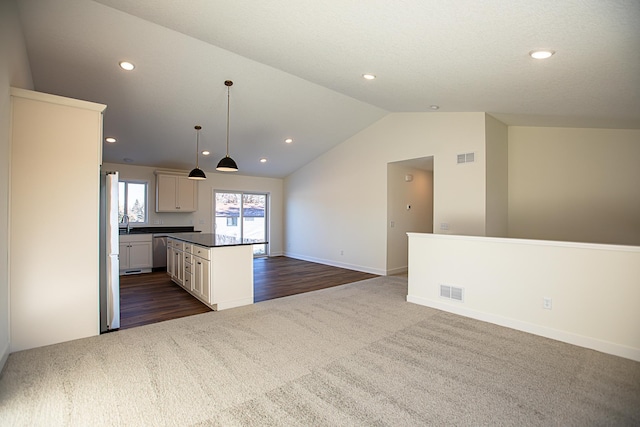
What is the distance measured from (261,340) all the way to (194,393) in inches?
38.9

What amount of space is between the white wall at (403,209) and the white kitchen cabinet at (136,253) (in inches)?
208

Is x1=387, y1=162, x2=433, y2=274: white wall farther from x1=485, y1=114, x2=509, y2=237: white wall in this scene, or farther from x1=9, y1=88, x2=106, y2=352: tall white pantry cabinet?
x1=9, y1=88, x2=106, y2=352: tall white pantry cabinet

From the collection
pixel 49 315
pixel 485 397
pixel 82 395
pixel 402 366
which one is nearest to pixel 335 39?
pixel 402 366

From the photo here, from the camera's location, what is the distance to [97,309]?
326 cm

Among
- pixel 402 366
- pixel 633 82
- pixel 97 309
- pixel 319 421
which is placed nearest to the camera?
pixel 319 421

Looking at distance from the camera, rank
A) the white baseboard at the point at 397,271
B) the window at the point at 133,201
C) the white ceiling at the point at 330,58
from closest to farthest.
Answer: the white ceiling at the point at 330,58 → the white baseboard at the point at 397,271 → the window at the point at 133,201

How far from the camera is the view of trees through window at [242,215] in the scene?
868 cm

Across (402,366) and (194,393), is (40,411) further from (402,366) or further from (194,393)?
(402,366)

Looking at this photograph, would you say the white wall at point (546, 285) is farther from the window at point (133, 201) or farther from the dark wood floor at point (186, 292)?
the window at point (133, 201)

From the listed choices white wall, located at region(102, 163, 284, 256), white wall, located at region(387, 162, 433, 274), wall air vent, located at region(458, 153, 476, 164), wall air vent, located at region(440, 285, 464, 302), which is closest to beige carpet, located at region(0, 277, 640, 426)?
wall air vent, located at region(440, 285, 464, 302)

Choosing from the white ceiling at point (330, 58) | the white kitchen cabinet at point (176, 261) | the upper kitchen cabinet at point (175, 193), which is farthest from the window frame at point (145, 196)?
the white kitchen cabinet at point (176, 261)

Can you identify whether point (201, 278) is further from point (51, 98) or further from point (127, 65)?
point (127, 65)

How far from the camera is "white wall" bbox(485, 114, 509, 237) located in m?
4.88

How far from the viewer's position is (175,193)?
7.47 metres
